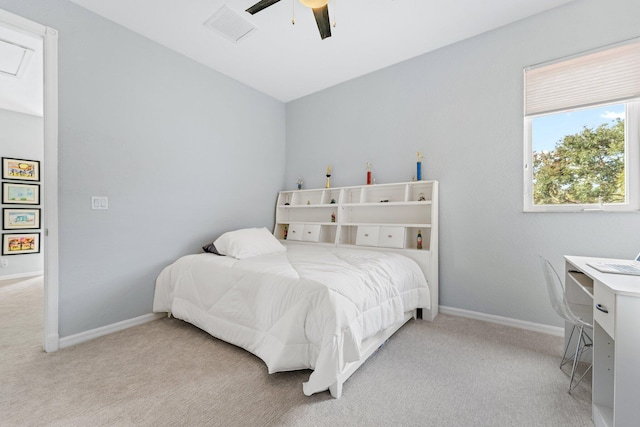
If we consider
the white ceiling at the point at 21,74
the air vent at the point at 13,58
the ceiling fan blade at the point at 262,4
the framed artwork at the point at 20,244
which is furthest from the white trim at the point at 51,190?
the framed artwork at the point at 20,244

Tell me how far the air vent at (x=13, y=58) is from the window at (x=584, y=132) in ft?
16.4

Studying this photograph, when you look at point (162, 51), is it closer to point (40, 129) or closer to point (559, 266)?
point (40, 129)

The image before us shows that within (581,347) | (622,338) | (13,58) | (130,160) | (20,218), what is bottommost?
(581,347)

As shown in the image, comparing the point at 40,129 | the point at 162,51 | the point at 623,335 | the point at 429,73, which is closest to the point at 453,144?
the point at 429,73

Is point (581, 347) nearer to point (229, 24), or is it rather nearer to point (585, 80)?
point (585, 80)

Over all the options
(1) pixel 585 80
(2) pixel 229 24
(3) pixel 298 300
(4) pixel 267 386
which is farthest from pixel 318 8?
(4) pixel 267 386

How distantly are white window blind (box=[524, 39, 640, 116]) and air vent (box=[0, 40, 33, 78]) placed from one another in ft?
16.4

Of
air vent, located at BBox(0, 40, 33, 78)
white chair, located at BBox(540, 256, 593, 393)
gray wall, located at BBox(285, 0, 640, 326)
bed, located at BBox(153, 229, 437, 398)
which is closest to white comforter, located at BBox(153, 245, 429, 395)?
bed, located at BBox(153, 229, 437, 398)

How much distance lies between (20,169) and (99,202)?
12.5 ft

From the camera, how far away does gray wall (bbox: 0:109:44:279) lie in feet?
14.4

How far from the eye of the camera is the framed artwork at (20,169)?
4.38 metres

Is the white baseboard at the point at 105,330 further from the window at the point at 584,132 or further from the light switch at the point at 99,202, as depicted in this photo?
the window at the point at 584,132

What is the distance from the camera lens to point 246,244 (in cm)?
278

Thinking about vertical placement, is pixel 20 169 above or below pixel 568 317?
above
